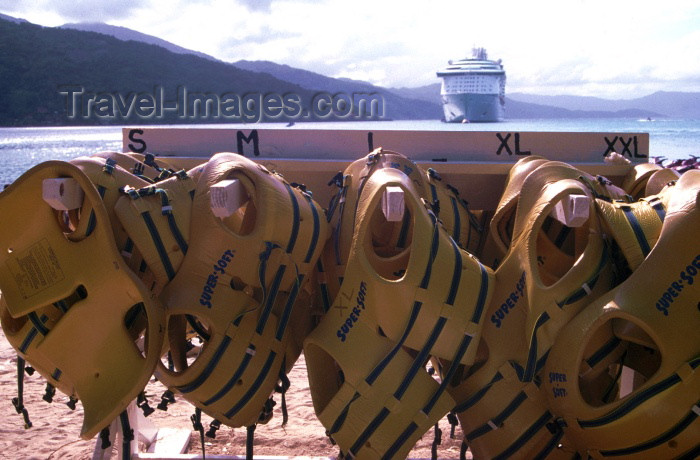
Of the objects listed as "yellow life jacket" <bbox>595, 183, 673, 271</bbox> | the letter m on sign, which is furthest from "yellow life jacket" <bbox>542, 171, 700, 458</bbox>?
the letter m on sign

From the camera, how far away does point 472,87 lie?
67562 millimetres

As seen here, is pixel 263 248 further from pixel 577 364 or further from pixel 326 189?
pixel 577 364

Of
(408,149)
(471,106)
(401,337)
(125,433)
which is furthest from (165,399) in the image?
(471,106)

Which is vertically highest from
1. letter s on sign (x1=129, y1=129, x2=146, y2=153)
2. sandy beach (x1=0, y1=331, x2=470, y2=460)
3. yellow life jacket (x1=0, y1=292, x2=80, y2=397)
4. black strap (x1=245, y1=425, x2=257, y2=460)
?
letter s on sign (x1=129, y1=129, x2=146, y2=153)

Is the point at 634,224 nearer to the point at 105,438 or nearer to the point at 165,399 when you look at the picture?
the point at 165,399

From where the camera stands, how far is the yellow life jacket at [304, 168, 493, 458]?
188 cm

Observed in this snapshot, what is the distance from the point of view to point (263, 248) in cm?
201

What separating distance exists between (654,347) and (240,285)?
1298mm

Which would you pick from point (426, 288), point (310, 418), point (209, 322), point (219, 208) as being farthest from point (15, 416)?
point (426, 288)

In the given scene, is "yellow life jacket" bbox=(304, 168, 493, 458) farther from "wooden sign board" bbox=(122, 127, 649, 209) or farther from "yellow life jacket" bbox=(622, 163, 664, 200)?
"yellow life jacket" bbox=(622, 163, 664, 200)

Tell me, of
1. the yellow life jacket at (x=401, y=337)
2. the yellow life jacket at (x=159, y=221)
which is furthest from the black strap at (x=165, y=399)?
the yellow life jacket at (x=401, y=337)

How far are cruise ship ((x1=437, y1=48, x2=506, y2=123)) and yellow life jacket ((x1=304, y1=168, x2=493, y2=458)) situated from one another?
220 ft

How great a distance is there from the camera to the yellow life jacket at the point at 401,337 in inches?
73.9

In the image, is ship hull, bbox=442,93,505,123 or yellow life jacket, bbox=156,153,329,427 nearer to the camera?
yellow life jacket, bbox=156,153,329,427
